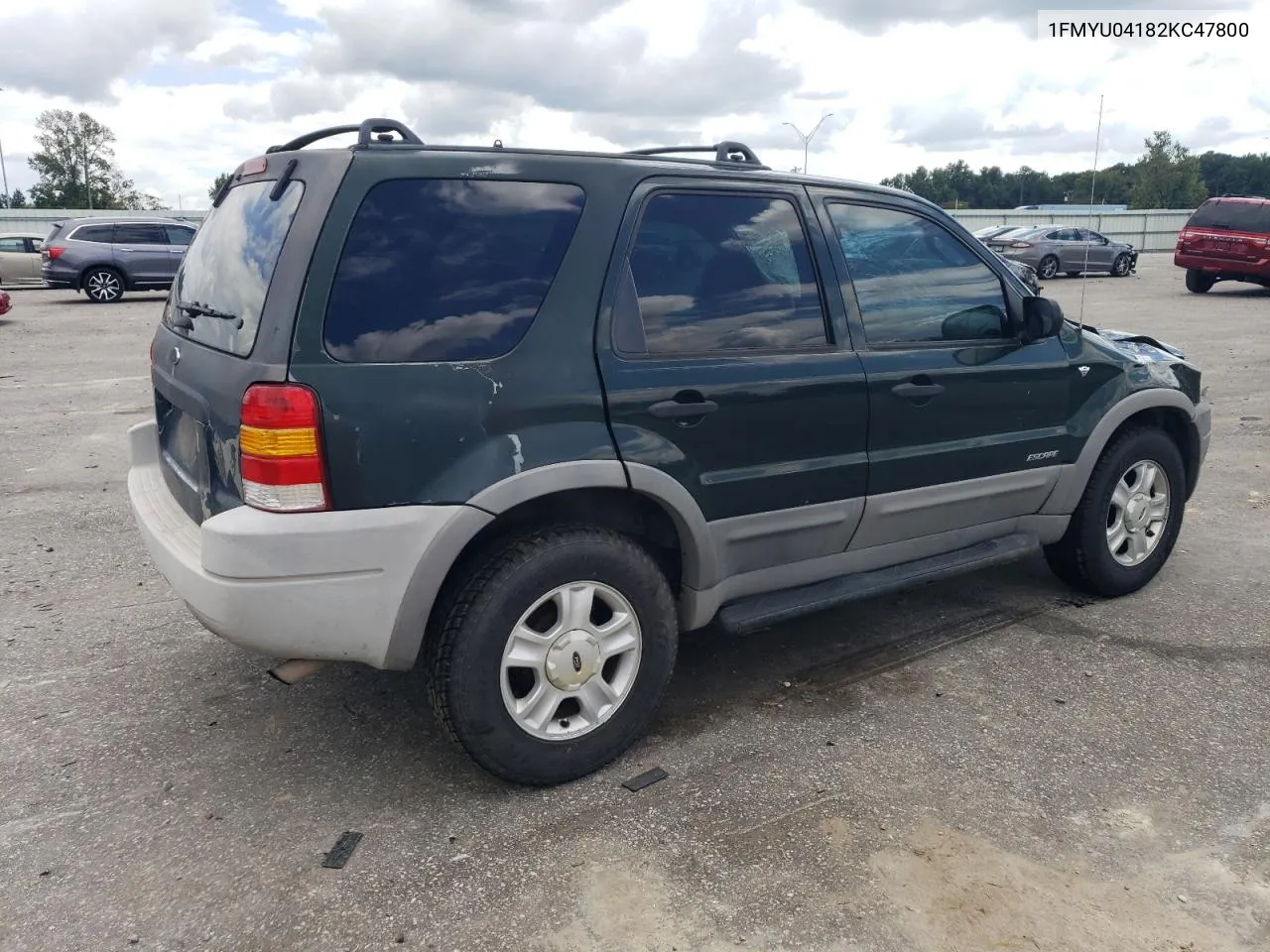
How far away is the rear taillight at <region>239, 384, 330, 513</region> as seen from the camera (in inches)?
103

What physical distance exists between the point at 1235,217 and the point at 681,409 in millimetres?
19869

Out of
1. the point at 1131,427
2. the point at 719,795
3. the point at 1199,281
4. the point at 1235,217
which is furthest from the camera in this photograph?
the point at 1199,281

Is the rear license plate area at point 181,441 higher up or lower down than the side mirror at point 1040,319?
lower down

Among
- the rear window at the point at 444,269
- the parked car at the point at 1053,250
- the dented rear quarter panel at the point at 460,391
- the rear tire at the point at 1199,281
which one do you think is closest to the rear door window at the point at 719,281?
the dented rear quarter panel at the point at 460,391

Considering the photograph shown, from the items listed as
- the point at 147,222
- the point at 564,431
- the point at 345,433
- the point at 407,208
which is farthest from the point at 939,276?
the point at 147,222

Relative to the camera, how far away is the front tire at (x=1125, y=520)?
439 cm

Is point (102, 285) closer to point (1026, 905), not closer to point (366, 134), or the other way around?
point (366, 134)

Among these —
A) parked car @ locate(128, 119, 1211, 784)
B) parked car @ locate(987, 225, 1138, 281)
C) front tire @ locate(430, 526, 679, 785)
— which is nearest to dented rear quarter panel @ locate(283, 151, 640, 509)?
parked car @ locate(128, 119, 1211, 784)

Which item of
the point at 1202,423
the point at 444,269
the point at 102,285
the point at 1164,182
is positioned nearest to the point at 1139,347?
the point at 1202,423

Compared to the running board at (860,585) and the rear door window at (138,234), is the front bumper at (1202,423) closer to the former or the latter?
the running board at (860,585)

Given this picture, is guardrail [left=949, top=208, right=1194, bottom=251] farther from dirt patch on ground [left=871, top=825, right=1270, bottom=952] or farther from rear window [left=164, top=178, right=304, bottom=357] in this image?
dirt patch on ground [left=871, top=825, right=1270, bottom=952]

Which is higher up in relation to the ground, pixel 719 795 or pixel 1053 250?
pixel 1053 250

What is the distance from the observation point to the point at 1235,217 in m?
19.0

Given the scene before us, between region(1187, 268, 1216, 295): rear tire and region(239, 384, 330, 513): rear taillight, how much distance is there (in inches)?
855
